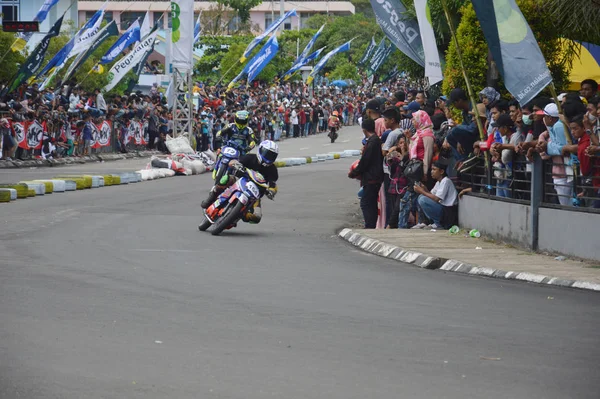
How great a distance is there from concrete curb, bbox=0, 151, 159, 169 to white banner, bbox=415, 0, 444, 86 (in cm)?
1654

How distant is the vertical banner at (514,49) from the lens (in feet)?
45.2

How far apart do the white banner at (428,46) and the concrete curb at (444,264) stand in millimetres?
3015

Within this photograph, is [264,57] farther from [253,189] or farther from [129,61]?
[253,189]

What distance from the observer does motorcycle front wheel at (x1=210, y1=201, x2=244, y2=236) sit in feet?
53.3

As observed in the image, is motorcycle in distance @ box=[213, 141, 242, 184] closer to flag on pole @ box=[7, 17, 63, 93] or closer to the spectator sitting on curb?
the spectator sitting on curb

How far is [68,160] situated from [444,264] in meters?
23.9

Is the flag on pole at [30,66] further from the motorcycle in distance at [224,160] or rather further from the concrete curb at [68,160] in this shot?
the motorcycle in distance at [224,160]

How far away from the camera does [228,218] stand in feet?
53.4

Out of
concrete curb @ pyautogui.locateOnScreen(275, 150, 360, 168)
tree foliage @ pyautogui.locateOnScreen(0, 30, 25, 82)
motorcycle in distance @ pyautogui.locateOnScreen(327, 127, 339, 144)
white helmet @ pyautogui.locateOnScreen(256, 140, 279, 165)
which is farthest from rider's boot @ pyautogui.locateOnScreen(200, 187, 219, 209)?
motorcycle in distance @ pyautogui.locateOnScreen(327, 127, 339, 144)

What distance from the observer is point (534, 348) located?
7820mm

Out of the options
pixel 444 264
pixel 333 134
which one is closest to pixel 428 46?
pixel 444 264

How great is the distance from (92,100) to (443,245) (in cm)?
2435

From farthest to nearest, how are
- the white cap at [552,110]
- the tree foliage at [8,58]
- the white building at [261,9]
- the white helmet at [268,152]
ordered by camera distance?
1. the white building at [261,9]
2. the tree foliage at [8,58]
3. the white helmet at [268,152]
4. the white cap at [552,110]

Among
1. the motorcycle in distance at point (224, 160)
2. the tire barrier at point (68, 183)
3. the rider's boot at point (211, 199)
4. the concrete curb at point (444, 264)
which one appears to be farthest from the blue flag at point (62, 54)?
the concrete curb at point (444, 264)
